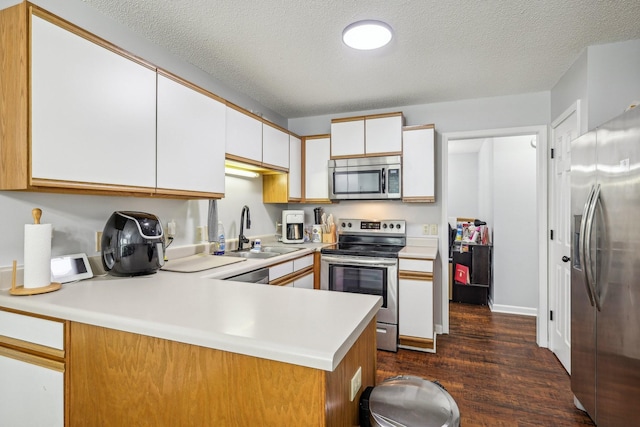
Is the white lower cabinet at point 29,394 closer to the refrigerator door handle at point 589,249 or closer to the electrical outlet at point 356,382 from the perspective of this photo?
the electrical outlet at point 356,382

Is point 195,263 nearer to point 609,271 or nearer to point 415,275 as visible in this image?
point 415,275

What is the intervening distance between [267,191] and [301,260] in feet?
3.21

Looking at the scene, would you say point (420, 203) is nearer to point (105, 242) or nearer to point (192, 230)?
point (192, 230)

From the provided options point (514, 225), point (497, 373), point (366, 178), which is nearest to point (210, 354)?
point (497, 373)

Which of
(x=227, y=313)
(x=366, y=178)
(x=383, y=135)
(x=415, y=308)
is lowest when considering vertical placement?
(x=415, y=308)

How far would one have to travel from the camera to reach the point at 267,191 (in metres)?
3.46

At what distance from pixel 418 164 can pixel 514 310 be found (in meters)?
2.26

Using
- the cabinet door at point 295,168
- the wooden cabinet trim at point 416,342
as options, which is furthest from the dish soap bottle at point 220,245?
the wooden cabinet trim at point 416,342

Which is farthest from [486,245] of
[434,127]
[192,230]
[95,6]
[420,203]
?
[95,6]

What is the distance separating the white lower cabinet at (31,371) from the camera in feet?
3.90

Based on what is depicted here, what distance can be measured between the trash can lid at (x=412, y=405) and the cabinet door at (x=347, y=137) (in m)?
2.52

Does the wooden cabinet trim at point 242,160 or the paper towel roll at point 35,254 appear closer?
the paper towel roll at point 35,254

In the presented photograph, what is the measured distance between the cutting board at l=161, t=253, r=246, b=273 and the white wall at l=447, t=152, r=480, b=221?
455cm

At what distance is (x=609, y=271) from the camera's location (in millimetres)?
1556
